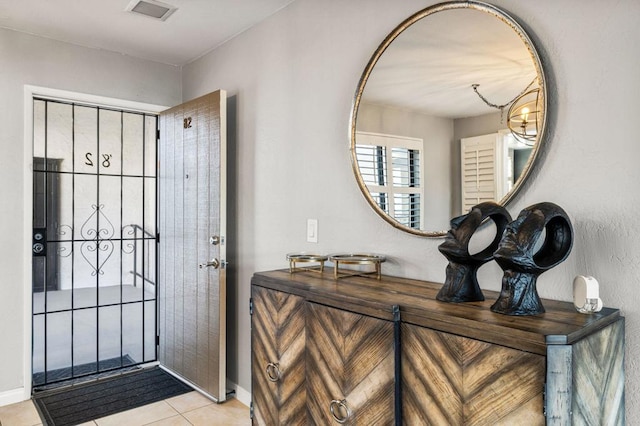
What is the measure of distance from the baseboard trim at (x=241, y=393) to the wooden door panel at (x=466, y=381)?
1.80m

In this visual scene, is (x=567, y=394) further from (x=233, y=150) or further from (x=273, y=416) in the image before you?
(x=233, y=150)

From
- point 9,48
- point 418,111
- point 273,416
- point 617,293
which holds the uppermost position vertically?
point 9,48

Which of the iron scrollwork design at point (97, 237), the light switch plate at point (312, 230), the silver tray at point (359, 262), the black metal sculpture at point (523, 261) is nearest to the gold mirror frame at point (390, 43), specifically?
the silver tray at point (359, 262)

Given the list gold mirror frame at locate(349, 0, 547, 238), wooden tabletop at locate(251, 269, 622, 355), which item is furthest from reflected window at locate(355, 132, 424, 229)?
wooden tabletop at locate(251, 269, 622, 355)

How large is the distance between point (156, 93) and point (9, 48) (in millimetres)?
977

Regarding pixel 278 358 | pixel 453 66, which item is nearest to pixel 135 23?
pixel 453 66

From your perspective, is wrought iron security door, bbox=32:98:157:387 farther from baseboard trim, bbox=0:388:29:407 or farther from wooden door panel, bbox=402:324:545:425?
wooden door panel, bbox=402:324:545:425

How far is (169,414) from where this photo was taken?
272 cm

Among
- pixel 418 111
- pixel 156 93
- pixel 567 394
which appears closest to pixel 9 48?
pixel 156 93

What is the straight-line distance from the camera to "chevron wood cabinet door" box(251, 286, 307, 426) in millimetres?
1651

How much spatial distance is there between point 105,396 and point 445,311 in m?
2.70

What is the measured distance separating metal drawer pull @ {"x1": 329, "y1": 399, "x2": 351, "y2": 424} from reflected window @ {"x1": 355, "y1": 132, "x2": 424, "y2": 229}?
736 mm

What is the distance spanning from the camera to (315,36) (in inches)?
92.3

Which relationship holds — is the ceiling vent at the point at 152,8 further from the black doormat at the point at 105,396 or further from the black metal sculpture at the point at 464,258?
the black doormat at the point at 105,396
